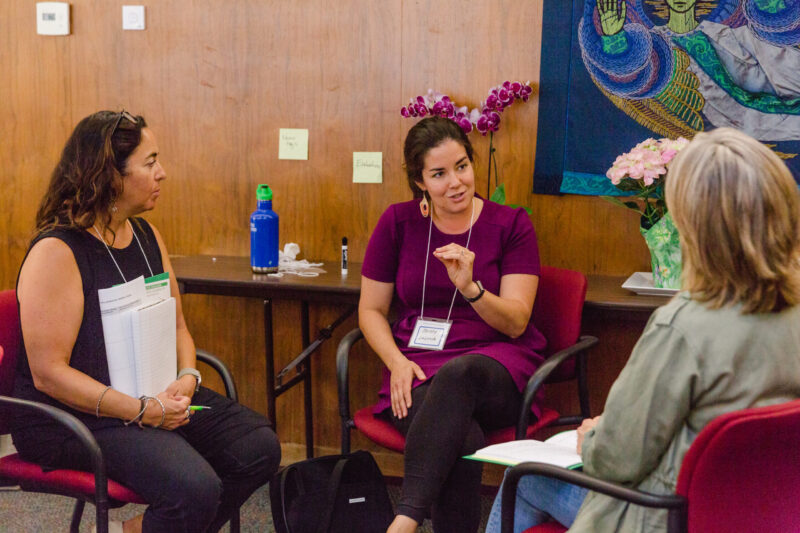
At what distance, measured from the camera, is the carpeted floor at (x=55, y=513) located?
8.51 feet

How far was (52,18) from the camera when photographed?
3139 millimetres

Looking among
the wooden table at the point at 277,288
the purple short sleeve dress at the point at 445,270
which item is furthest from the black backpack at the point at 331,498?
the wooden table at the point at 277,288

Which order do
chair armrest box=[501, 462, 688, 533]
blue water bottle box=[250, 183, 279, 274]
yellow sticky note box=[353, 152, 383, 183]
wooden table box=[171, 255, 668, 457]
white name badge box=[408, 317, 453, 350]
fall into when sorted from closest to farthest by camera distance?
chair armrest box=[501, 462, 688, 533], white name badge box=[408, 317, 453, 350], wooden table box=[171, 255, 668, 457], blue water bottle box=[250, 183, 279, 274], yellow sticky note box=[353, 152, 383, 183]

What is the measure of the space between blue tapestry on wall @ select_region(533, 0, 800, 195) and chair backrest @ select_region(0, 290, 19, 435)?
1.71 metres

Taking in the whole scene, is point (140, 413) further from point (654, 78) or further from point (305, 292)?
point (654, 78)

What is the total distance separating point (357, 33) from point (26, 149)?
58.5 inches

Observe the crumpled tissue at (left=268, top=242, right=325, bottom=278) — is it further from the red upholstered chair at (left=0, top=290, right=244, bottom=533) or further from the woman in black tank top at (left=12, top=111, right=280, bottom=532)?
the red upholstered chair at (left=0, top=290, right=244, bottom=533)

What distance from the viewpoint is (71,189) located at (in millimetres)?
1938

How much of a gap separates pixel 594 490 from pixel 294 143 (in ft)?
6.69

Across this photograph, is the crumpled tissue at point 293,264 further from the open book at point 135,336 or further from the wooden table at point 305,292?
the open book at point 135,336

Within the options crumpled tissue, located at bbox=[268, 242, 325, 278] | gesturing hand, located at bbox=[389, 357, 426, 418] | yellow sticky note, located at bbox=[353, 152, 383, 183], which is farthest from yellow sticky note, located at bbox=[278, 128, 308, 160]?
gesturing hand, located at bbox=[389, 357, 426, 418]

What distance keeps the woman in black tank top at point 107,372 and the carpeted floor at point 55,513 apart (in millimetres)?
652

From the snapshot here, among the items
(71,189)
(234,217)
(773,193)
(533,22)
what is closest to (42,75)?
(234,217)

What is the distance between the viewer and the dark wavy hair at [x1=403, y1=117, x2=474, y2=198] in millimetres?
2336
